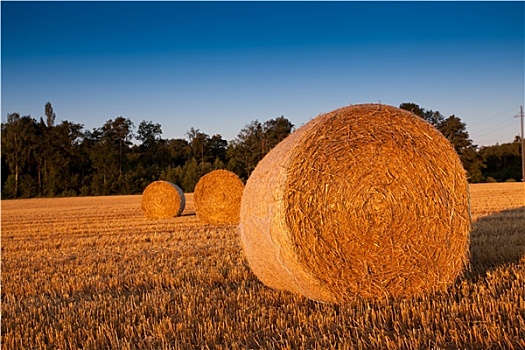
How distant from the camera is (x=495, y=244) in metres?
6.93

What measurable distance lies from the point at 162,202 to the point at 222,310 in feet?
39.6

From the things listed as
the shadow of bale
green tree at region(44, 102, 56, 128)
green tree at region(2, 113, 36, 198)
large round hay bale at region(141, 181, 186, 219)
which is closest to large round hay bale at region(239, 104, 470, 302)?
the shadow of bale

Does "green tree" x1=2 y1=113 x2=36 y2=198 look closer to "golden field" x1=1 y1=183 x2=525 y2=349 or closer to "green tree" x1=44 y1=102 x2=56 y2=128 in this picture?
"green tree" x1=44 y1=102 x2=56 y2=128

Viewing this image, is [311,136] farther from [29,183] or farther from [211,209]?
[29,183]

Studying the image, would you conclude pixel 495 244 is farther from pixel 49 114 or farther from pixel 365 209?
pixel 49 114

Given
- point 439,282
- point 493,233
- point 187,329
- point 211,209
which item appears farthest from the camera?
point 211,209

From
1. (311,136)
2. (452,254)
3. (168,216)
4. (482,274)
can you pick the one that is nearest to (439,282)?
(452,254)

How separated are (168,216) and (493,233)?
10452 mm

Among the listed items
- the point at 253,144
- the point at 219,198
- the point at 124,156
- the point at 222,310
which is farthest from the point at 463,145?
the point at 222,310

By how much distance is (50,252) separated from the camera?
8328 millimetres

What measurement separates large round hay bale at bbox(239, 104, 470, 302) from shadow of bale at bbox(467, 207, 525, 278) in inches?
27.7

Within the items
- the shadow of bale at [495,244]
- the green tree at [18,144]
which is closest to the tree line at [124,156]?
the green tree at [18,144]

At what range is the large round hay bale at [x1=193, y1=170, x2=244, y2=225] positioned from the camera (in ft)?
41.2

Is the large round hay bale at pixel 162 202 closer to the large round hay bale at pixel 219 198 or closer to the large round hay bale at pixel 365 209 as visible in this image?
the large round hay bale at pixel 219 198
